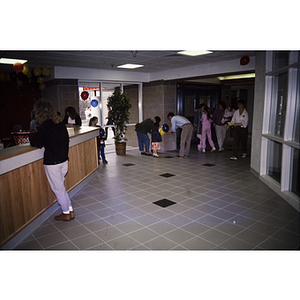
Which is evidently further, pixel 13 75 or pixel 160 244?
pixel 13 75

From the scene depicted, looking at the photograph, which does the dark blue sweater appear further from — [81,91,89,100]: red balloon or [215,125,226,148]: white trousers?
[215,125,226,148]: white trousers

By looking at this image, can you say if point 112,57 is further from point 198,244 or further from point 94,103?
point 198,244

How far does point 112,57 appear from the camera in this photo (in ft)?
21.9

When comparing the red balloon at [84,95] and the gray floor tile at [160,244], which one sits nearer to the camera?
the gray floor tile at [160,244]

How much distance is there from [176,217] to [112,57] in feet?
15.1

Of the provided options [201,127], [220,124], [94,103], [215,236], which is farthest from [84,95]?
[215,236]

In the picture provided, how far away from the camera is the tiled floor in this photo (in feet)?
10.00

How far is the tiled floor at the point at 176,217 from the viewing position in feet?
10.00

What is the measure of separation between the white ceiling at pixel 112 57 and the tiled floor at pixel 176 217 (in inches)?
114

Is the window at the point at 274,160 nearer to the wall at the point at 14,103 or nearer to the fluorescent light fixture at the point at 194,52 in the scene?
the fluorescent light fixture at the point at 194,52

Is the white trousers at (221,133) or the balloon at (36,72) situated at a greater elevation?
the balloon at (36,72)

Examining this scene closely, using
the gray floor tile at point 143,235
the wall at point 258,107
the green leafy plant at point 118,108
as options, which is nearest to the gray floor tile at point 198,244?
the gray floor tile at point 143,235

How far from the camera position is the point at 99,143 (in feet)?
23.3
